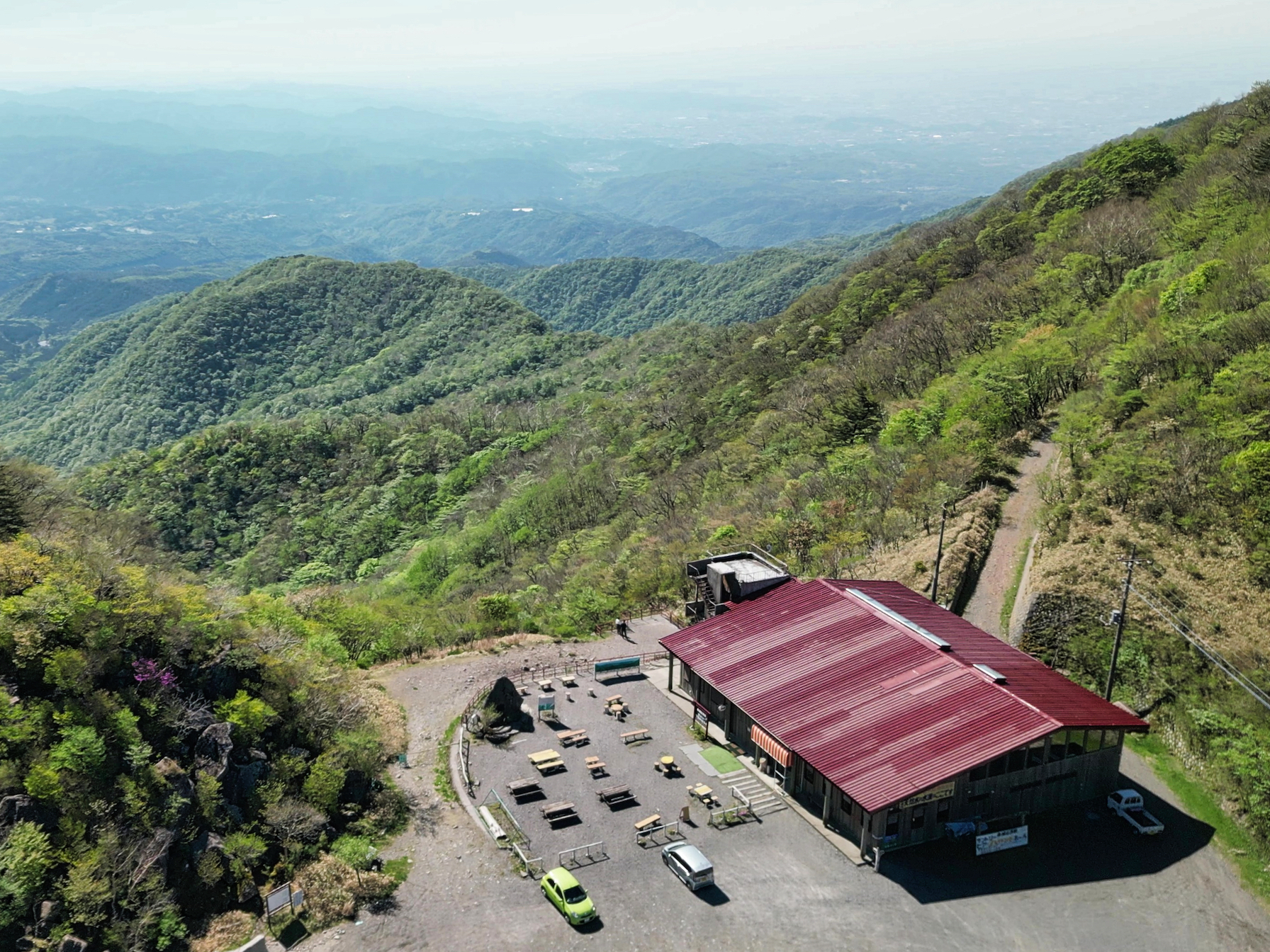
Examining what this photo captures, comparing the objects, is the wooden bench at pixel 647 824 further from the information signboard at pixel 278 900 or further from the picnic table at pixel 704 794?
the information signboard at pixel 278 900

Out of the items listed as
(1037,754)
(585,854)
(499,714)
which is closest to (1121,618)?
(1037,754)

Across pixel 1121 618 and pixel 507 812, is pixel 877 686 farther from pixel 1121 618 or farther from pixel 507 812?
pixel 507 812

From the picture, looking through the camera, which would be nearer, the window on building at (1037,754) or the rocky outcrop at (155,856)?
the rocky outcrop at (155,856)

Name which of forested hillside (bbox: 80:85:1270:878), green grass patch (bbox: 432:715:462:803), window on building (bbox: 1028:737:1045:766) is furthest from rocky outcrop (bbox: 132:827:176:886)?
window on building (bbox: 1028:737:1045:766)

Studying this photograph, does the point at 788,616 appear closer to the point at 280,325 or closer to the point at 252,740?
the point at 252,740

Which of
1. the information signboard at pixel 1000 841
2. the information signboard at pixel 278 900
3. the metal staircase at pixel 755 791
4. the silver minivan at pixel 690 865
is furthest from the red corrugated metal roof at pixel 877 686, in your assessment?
the information signboard at pixel 278 900

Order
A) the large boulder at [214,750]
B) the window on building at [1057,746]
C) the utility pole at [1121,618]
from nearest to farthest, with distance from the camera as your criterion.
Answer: the window on building at [1057,746]
the large boulder at [214,750]
the utility pole at [1121,618]

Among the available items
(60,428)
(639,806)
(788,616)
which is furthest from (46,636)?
(60,428)
